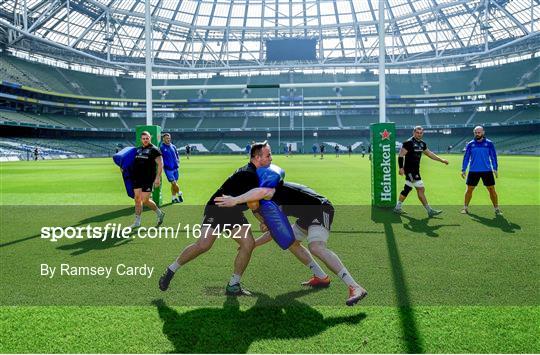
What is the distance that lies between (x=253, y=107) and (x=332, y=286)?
2740 inches

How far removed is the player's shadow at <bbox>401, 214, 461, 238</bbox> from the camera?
7578 mm

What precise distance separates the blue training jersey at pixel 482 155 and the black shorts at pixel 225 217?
7.52 m

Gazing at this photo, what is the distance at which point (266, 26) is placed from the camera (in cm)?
6259

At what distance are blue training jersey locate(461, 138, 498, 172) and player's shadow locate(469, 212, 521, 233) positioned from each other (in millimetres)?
1203

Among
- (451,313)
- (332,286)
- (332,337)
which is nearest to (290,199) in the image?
(332,286)

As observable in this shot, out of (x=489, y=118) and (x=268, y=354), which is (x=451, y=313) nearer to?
(x=268, y=354)

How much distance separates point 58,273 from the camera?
5.28m

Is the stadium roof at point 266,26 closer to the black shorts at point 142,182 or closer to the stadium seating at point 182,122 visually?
the stadium seating at point 182,122

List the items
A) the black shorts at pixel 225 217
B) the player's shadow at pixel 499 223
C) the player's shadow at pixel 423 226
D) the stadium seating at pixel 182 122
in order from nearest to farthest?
the black shorts at pixel 225 217 < the player's shadow at pixel 423 226 < the player's shadow at pixel 499 223 < the stadium seating at pixel 182 122

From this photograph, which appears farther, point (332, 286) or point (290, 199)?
point (332, 286)

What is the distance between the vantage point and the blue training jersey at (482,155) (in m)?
9.48
